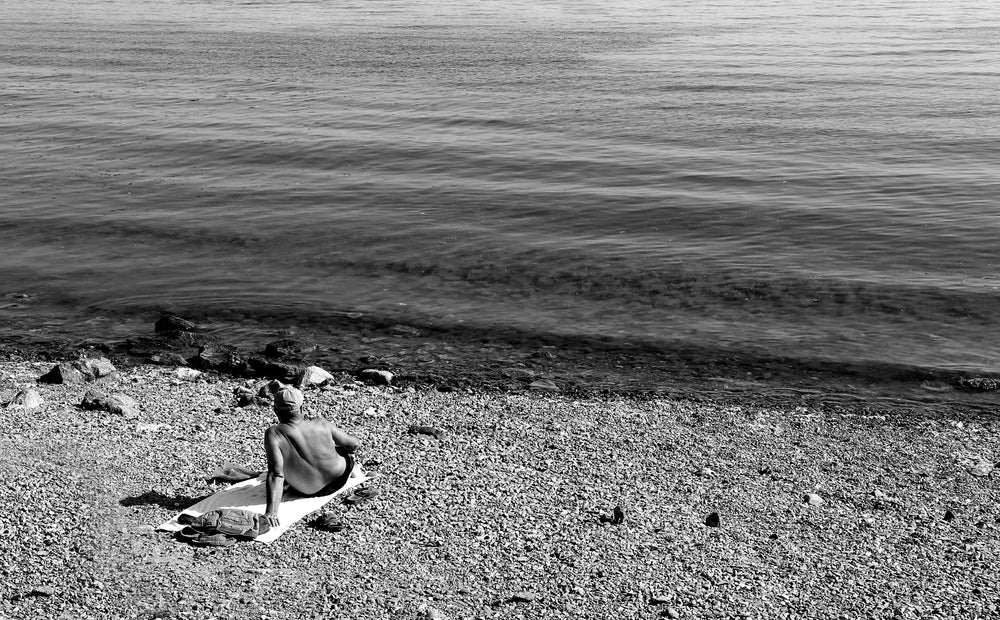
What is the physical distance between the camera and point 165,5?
103875 mm

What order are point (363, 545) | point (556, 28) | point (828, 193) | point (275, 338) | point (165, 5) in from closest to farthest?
point (363, 545) < point (275, 338) < point (828, 193) < point (556, 28) < point (165, 5)

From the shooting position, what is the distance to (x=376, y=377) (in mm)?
18797

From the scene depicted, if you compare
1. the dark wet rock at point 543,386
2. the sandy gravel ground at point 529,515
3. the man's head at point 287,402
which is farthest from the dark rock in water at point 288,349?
the man's head at point 287,402

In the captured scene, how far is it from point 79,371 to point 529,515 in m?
9.56

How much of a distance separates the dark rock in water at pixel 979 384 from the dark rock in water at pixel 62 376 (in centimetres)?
1573

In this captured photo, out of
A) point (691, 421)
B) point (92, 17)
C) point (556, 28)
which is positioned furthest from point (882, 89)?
point (92, 17)

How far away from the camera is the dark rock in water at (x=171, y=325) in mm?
21688

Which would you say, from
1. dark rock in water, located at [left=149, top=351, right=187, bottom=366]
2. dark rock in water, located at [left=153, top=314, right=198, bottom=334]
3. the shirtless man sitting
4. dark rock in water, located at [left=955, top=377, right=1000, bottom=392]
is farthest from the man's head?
dark rock in water, located at [left=955, top=377, right=1000, bottom=392]

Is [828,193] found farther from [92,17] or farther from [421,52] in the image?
[92,17]

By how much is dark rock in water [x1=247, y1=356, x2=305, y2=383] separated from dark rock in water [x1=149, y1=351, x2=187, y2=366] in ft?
4.67

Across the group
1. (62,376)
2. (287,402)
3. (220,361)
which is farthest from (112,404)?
(287,402)

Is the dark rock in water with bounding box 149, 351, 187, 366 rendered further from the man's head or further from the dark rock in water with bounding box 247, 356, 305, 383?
the man's head

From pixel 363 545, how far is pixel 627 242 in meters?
18.1

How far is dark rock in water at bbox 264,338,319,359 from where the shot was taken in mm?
20500
